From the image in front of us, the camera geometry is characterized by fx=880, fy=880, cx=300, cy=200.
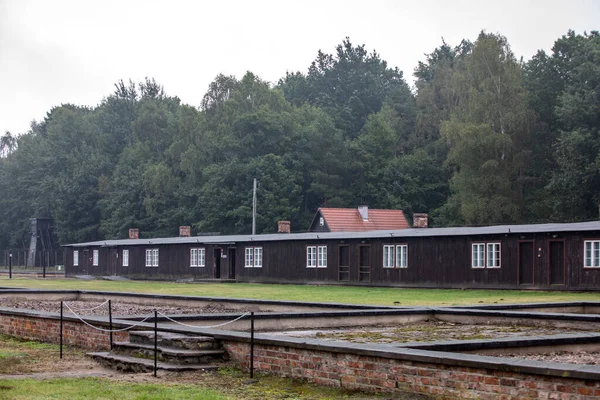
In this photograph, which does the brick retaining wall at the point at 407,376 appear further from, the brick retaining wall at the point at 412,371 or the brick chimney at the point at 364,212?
the brick chimney at the point at 364,212

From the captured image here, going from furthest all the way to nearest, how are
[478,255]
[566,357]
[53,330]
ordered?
[478,255], [53,330], [566,357]

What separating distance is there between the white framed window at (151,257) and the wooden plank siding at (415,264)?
267 millimetres

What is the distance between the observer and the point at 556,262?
3309 centimetres

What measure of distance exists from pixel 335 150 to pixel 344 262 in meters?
34.8

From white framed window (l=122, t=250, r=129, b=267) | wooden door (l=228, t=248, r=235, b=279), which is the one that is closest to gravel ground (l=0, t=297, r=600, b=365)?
wooden door (l=228, t=248, r=235, b=279)

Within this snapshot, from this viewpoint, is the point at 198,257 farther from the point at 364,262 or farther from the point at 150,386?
the point at 150,386

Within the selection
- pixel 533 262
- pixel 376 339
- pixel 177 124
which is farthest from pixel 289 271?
pixel 177 124

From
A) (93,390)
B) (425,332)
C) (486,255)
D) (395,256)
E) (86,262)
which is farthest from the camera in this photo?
(86,262)

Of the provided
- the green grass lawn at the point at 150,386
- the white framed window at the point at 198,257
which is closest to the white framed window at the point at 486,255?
the white framed window at the point at 198,257

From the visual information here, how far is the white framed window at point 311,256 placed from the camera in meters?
44.2

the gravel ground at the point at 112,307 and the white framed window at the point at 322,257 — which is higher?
the white framed window at the point at 322,257

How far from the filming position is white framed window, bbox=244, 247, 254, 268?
48400 mm

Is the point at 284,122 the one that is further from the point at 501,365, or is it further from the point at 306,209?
the point at 501,365

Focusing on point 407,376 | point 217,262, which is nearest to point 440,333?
point 407,376
